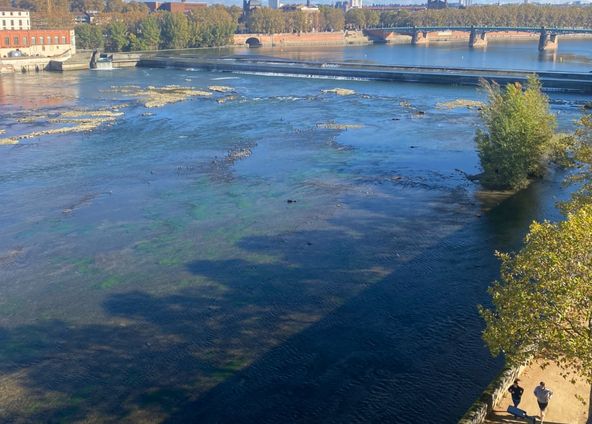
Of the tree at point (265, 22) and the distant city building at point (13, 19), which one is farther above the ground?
the tree at point (265, 22)

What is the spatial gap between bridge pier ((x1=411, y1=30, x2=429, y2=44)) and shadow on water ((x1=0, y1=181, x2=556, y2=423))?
10629 cm

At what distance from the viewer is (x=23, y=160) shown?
27.5m

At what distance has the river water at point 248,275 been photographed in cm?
1133

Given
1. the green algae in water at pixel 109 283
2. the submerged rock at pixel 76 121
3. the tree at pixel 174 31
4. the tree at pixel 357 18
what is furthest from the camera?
the tree at pixel 357 18

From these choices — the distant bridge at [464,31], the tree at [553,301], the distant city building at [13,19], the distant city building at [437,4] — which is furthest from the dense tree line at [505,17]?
the tree at [553,301]

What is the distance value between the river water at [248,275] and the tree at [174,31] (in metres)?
61.5

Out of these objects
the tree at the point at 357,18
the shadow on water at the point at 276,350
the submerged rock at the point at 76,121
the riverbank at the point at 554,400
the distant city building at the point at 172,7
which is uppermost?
the distant city building at the point at 172,7

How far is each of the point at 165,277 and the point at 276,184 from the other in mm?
8580

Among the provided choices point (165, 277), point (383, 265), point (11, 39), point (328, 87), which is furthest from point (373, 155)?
point (11, 39)

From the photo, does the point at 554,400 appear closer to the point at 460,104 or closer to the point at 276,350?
the point at 276,350

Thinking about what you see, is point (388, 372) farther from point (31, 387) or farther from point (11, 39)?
point (11, 39)

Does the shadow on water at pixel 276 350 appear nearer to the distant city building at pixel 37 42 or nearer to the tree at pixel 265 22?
the distant city building at pixel 37 42

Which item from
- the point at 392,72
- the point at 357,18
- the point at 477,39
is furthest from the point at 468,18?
the point at 392,72

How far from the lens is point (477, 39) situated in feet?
373
